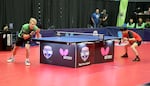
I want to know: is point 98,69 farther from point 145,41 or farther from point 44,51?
point 145,41

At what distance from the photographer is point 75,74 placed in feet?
33.5

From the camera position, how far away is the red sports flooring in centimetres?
892

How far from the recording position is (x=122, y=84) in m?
8.88

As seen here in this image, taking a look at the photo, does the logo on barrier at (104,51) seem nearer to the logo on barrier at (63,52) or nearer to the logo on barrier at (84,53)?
the logo on barrier at (84,53)

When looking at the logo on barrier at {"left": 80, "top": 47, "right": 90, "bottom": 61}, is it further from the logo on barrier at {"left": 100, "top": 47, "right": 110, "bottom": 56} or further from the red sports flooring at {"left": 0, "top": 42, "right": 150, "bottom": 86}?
the logo on barrier at {"left": 100, "top": 47, "right": 110, "bottom": 56}

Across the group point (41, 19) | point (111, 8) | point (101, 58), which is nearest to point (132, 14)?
point (111, 8)

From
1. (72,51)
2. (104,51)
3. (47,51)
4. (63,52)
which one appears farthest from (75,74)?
(104,51)

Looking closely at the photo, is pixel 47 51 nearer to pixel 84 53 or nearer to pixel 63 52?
pixel 63 52

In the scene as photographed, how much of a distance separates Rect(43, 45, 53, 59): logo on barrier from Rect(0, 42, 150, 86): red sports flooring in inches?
14.7

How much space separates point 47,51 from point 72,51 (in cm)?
104

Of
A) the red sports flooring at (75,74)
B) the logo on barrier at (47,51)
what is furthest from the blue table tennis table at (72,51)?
the red sports flooring at (75,74)

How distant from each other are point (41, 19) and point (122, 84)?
568 inches

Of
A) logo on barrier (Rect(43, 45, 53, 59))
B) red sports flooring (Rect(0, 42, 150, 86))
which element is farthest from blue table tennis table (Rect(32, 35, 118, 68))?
red sports flooring (Rect(0, 42, 150, 86))

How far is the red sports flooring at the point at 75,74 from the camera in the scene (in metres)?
8.92
